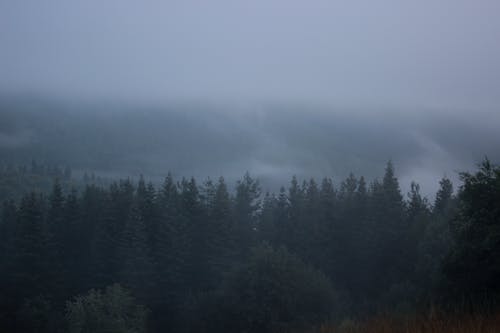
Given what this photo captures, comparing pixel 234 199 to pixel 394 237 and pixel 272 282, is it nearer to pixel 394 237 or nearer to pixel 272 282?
pixel 394 237

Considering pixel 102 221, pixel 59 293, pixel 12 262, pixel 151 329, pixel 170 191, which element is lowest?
pixel 151 329

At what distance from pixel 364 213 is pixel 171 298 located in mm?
24809

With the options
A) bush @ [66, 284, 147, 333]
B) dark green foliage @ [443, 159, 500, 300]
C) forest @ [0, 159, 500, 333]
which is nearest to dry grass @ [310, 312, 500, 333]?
dark green foliage @ [443, 159, 500, 300]

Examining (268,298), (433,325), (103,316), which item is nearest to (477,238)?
(433,325)

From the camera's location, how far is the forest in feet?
127

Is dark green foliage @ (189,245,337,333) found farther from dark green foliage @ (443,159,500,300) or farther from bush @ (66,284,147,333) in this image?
dark green foliage @ (443,159,500,300)

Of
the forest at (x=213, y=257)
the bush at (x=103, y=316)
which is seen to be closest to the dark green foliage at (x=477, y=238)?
the forest at (x=213, y=257)

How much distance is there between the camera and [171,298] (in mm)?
53250

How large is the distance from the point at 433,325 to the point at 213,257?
47.8 metres

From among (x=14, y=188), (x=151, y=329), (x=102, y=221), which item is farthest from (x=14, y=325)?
(x=14, y=188)

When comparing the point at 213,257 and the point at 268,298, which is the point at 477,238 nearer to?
the point at 268,298

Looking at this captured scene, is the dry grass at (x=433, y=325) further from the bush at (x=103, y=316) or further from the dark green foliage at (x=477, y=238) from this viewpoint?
the bush at (x=103, y=316)

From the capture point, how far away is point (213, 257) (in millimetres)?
55062

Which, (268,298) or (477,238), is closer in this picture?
(477,238)
